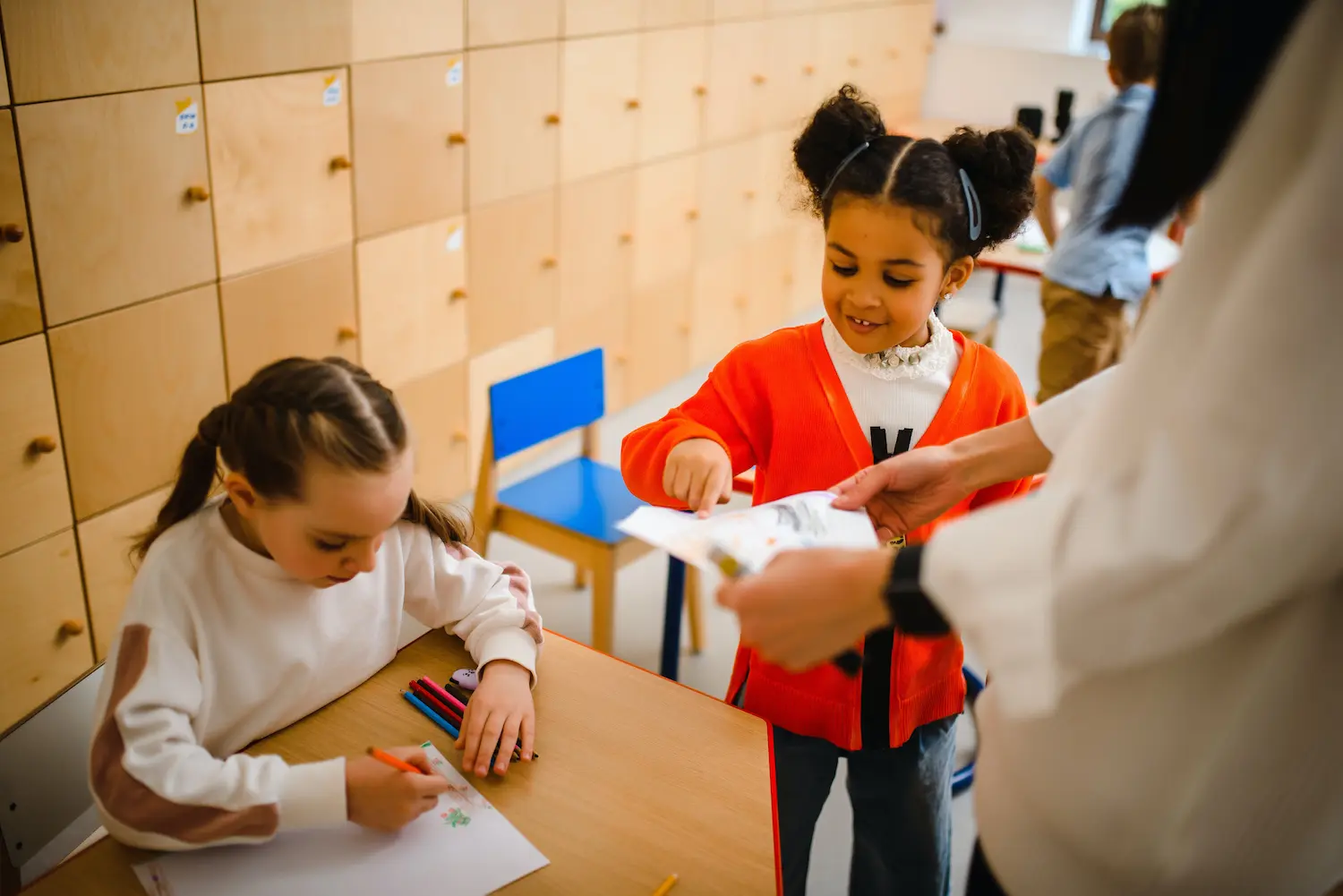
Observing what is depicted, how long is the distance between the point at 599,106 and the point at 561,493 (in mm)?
1501

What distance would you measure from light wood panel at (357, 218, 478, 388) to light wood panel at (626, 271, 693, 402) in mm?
911

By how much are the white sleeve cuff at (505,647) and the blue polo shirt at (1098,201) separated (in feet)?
8.01

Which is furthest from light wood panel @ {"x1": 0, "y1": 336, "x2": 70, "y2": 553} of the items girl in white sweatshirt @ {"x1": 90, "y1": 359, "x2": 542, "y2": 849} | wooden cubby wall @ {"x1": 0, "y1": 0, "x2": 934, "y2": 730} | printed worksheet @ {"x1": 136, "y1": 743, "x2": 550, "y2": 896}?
printed worksheet @ {"x1": 136, "y1": 743, "x2": 550, "y2": 896}

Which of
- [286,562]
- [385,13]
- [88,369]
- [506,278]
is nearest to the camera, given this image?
[286,562]

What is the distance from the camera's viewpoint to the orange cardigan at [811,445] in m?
1.41

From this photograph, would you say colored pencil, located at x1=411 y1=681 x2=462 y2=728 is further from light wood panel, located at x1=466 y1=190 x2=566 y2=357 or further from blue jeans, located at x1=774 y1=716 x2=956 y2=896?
light wood panel, located at x1=466 y1=190 x2=566 y2=357

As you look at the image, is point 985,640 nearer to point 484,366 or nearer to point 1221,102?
point 1221,102


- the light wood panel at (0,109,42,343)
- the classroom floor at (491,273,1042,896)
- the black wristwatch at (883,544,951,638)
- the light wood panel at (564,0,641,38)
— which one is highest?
the light wood panel at (564,0,641,38)

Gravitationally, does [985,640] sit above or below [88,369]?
above

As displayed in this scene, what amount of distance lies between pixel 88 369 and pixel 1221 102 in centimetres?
223

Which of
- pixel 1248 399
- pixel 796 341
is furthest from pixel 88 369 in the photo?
pixel 1248 399

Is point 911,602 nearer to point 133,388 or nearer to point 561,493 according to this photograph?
point 561,493

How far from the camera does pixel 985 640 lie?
76cm

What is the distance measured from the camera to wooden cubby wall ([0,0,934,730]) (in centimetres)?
218
